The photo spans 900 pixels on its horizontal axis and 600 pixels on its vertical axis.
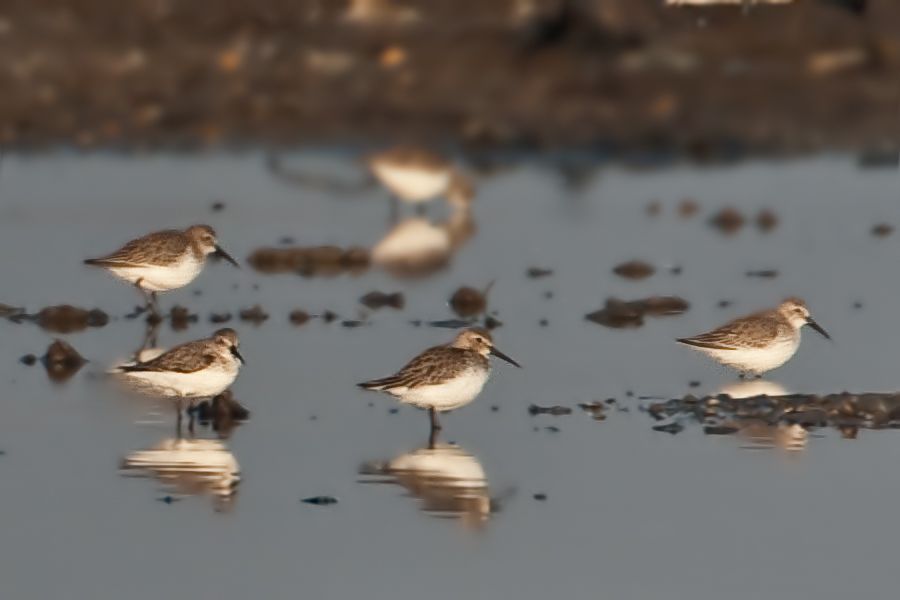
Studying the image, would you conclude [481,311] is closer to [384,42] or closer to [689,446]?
[689,446]

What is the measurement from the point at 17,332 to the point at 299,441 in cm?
586

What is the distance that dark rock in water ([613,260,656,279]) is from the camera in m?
27.4

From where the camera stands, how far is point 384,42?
44125 millimetres

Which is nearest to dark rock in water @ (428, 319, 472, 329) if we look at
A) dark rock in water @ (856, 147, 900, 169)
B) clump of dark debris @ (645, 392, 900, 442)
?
clump of dark debris @ (645, 392, 900, 442)

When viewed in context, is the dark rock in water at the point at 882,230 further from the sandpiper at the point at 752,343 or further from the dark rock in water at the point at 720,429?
the dark rock in water at the point at 720,429

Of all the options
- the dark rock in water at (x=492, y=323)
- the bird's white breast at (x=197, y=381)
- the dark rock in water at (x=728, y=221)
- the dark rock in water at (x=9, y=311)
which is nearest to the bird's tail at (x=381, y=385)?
the bird's white breast at (x=197, y=381)

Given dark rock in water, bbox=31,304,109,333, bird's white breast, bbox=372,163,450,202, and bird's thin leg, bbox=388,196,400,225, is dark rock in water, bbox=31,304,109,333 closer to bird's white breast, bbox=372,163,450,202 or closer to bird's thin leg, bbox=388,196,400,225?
bird's thin leg, bbox=388,196,400,225

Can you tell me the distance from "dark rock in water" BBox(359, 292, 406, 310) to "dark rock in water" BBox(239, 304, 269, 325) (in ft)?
4.21

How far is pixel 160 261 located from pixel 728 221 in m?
10.0

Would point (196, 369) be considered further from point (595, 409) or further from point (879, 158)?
point (879, 158)

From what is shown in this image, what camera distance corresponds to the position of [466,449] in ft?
60.7

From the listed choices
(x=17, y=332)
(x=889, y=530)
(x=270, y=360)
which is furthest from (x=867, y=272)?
(x=889, y=530)

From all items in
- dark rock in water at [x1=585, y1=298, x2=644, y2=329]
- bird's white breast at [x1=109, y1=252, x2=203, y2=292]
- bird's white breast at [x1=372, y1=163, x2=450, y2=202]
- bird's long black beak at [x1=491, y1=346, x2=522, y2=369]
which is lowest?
bird's long black beak at [x1=491, y1=346, x2=522, y2=369]

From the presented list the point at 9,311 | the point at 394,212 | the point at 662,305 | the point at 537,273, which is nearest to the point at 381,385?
the point at 662,305
